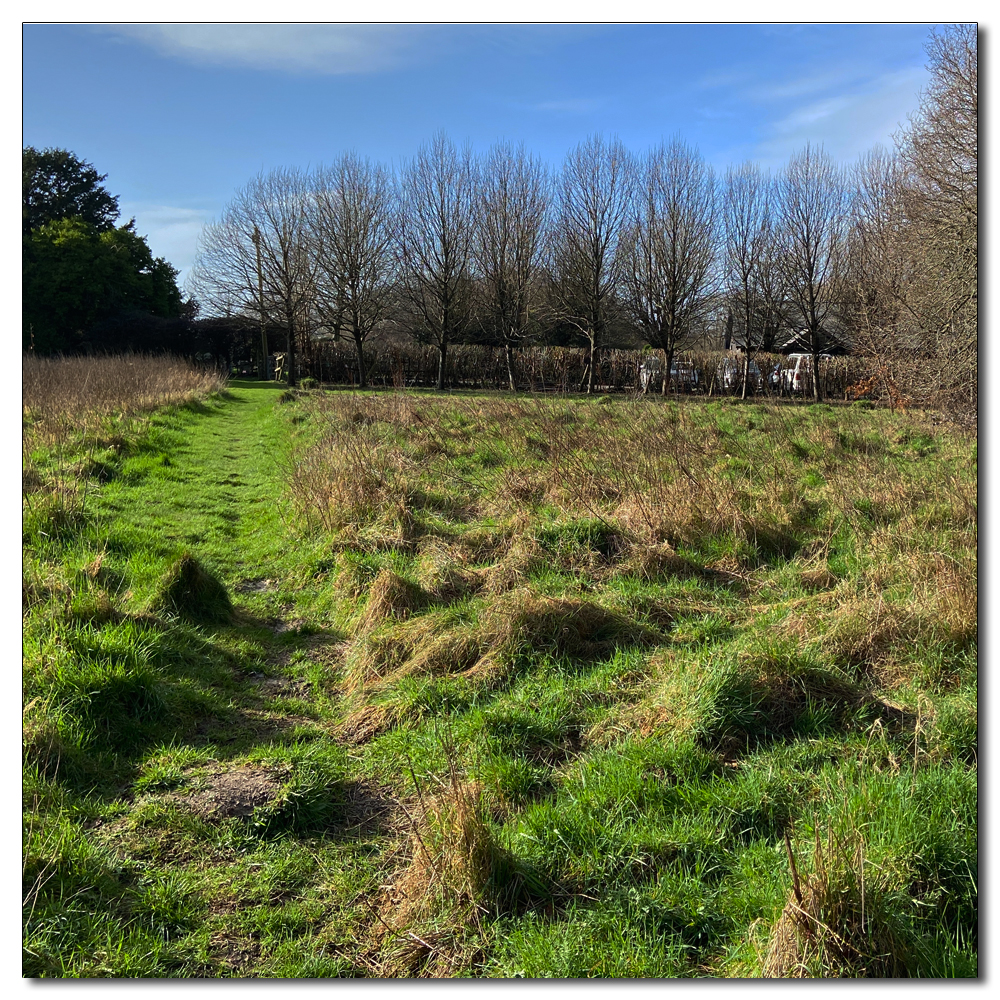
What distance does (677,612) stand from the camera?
520 cm

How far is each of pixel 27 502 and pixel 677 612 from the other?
5.93 metres

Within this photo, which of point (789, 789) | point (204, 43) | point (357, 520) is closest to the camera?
A: point (789, 789)

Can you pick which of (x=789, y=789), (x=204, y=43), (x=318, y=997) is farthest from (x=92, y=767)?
(x=204, y=43)

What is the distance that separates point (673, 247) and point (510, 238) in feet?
26.0

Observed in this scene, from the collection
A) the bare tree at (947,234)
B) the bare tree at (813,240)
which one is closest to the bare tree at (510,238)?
the bare tree at (813,240)

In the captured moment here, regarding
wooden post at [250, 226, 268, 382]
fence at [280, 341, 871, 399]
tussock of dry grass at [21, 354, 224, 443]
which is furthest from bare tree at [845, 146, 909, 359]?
wooden post at [250, 226, 268, 382]

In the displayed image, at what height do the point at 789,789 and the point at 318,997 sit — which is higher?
the point at 789,789

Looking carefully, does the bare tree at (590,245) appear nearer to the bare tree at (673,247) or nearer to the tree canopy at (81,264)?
the bare tree at (673,247)

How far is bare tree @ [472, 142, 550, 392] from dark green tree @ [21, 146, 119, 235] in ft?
60.0

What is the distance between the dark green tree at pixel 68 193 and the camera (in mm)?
32844

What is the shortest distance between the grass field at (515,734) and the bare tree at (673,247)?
25.1m

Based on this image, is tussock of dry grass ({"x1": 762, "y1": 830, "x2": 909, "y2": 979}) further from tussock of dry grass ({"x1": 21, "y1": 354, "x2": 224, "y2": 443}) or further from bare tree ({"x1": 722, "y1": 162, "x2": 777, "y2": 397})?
bare tree ({"x1": 722, "y1": 162, "x2": 777, "y2": 397})

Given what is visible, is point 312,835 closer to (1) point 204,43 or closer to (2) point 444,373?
(1) point 204,43

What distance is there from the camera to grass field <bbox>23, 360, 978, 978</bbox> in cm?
254
